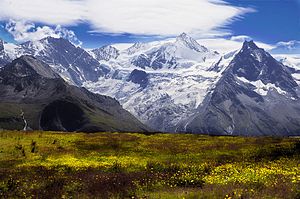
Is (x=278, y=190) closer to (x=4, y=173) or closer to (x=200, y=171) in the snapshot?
(x=200, y=171)

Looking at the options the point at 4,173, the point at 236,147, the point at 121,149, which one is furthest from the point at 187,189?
the point at 236,147

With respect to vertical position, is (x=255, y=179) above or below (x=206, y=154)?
above

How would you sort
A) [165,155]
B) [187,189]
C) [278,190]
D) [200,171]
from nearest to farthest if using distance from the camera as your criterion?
1. [278,190]
2. [187,189]
3. [200,171]
4. [165,155]

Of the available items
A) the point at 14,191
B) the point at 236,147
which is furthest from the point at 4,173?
the point at 236,147

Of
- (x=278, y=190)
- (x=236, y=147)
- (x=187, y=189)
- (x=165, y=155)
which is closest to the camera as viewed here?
(x=278, y=190)

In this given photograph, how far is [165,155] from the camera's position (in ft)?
181

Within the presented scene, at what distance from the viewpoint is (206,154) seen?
55531mm

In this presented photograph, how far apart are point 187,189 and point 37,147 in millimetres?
34452

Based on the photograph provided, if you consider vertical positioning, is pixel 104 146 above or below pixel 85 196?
below

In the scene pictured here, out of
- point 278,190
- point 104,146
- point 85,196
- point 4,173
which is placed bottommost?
point 104,146

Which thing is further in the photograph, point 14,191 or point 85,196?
point 14,191

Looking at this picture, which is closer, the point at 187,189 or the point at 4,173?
the point at 187,189

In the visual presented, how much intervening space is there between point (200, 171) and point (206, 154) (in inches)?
794

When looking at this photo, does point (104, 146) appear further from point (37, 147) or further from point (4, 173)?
point (4, 173)
